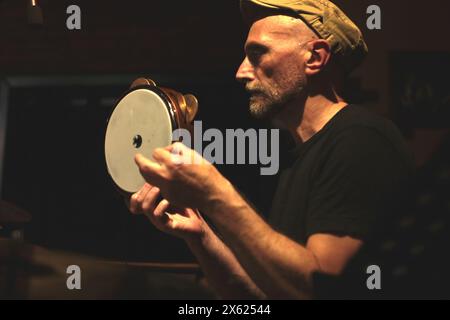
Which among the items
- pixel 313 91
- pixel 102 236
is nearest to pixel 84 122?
pixel 102 236

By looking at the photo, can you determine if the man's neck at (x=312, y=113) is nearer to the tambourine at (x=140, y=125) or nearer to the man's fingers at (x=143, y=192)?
the tambourine at (x=140, y=125)

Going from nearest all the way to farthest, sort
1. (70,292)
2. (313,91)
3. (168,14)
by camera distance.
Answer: (313,91)
(70,292)
(168,14)

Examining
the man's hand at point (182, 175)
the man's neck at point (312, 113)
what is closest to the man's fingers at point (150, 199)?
the man's hand at point (182, 175)

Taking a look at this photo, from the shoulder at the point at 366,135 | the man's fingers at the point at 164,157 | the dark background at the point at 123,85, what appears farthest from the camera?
the dark background at the point at 123,85

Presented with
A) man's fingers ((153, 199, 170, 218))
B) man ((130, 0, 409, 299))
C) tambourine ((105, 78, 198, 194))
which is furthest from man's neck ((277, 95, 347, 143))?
man's fingers ((153, 199, 170, 218))

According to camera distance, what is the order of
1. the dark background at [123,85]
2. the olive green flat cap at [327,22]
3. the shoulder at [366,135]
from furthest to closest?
the dark background at [123,85]
the olive green flat cap at [327,22]
the shoulder at [366,135]

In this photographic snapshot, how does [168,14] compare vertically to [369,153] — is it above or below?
above

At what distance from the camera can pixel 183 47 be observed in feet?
7.11

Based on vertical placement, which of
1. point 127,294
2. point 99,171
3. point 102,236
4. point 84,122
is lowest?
point 127,294

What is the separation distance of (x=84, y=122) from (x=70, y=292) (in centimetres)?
60

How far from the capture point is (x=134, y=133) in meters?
1.69

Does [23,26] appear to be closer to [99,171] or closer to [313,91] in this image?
[99,171]

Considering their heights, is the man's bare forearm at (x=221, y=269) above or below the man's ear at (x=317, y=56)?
below

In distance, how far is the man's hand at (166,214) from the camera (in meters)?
1.63
